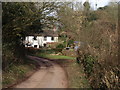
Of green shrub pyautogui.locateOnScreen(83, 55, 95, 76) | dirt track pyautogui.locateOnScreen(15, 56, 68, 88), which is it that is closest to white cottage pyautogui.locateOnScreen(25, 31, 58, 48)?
dirt track pyautogui.locateOnScreen(15, 56, 68, 88)

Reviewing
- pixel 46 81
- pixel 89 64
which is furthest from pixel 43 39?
pixel 89 64

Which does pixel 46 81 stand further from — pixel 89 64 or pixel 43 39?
pixel 43 39

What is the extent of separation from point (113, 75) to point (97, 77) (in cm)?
194

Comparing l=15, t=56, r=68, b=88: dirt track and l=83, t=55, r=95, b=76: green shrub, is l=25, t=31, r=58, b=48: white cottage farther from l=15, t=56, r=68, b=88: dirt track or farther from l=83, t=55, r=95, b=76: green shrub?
l=83, t=55, r=95, b=76: green shrub

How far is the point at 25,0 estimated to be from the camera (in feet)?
49.8

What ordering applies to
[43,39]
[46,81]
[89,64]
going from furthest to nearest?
1. [43,39]
2. [46,81]
3. [89,64]

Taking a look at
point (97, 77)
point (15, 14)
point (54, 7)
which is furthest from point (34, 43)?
point (97, 77)

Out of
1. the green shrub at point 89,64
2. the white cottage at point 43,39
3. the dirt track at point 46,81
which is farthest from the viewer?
the white cottage at point 43,39

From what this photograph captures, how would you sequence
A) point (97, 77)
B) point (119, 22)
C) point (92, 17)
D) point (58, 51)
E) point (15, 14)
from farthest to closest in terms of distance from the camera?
1. point (58, 51)
2. point (92, 17)
3. point (15, 14)
4. point (97, 77)
5. point (119, 22)

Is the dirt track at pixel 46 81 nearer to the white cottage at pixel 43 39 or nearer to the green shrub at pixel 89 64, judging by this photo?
the green shrub at pixel 89 64

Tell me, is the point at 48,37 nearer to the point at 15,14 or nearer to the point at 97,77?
the point at 15,14

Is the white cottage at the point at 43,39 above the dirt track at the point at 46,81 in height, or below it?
above

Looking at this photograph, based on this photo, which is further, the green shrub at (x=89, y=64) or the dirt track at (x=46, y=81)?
the dirt track at (x=46, y=81)

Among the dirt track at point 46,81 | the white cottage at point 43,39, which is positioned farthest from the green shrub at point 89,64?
the white cottage at point 43,39
